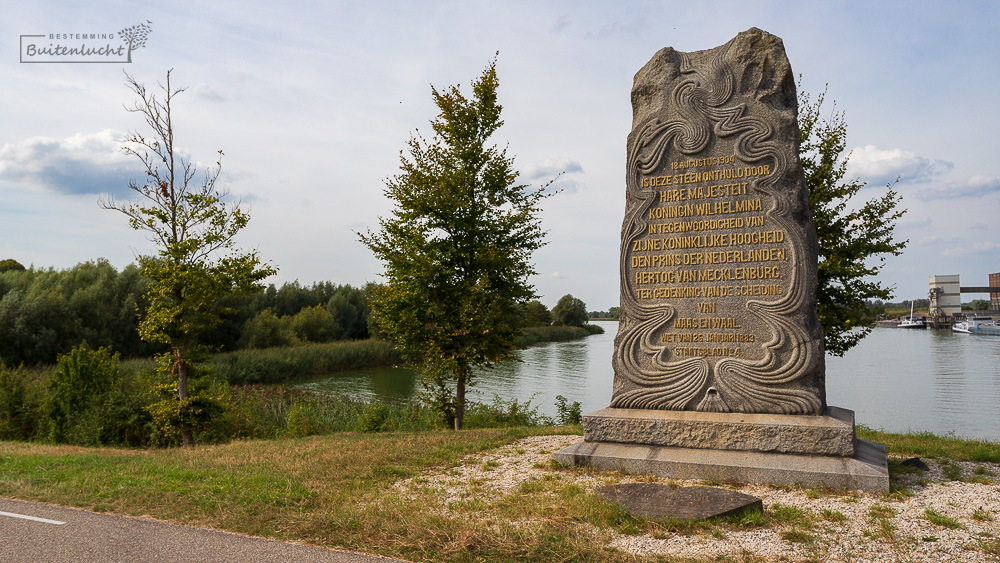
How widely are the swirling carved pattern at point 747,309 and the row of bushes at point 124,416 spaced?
6.66m

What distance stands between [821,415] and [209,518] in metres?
6.21

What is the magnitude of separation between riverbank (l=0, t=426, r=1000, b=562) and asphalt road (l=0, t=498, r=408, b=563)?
0.20m

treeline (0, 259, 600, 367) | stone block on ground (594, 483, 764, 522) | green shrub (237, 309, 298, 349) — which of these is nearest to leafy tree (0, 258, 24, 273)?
treeline (0, 259, 600, 367)

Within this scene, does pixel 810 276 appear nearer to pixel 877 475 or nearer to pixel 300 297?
pixel 877 475

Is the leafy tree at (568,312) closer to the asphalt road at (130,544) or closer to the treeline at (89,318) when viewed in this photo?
the treeline at (89,318)

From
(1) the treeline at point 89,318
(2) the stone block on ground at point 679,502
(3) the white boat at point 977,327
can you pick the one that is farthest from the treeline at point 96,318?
(3) the white boat at point 977,327

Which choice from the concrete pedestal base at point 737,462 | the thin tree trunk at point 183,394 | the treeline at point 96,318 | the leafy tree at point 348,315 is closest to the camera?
the concrete pedestal base at point 737,462

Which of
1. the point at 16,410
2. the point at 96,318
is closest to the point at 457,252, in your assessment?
the point at 16,410

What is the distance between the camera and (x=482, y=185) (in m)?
13.2

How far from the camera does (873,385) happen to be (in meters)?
Result: 22.4

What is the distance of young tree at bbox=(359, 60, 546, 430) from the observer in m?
12.6

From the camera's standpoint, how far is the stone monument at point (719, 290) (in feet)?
21.8

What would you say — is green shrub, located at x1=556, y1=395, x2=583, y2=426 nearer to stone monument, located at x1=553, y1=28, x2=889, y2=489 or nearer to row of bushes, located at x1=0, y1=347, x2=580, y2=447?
row of bushes, located at x1=0, y1=347, x2=580, y2=447

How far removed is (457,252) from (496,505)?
780 centimetres
